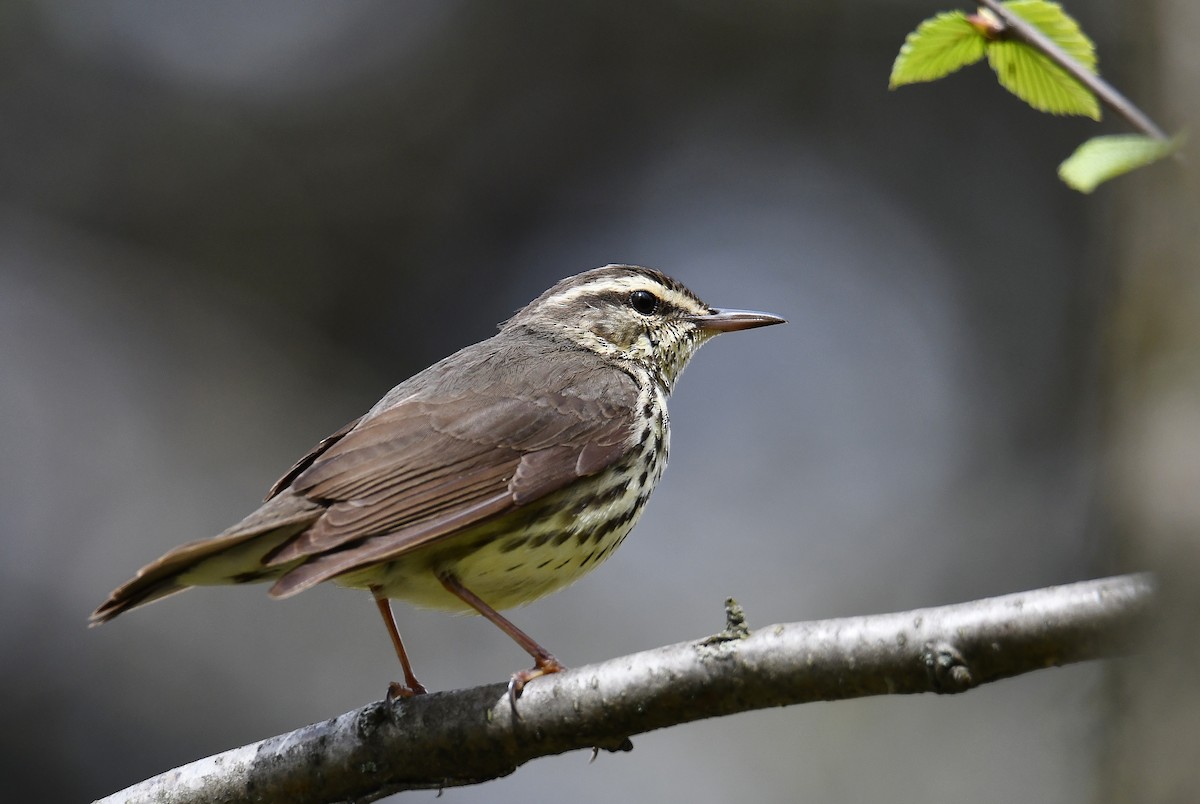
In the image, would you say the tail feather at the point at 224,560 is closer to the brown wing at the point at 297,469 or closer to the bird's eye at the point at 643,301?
the brown wing at the point at 297,469

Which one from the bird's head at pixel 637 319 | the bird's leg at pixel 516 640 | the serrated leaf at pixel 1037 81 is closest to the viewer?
the serrated leaf at pixel 1037 81

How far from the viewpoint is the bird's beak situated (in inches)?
251

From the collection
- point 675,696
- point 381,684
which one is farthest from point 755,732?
point 675,696

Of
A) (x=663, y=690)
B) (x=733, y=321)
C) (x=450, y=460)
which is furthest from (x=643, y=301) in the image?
(x=663, y=690)

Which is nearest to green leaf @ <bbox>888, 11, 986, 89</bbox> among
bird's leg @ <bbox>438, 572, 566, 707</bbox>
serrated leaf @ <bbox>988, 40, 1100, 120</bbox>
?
serrated leaf @ <bbox>988, 40, 1100, 120</bbox>

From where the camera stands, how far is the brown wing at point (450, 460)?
4.39 meters

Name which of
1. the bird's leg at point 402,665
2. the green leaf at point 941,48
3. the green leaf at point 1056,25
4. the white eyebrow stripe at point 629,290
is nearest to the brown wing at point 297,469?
the bird's leg at point 402,665

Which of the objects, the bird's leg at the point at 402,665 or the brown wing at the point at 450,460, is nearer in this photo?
the brown wing at the point at 450,460

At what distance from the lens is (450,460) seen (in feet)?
16.3

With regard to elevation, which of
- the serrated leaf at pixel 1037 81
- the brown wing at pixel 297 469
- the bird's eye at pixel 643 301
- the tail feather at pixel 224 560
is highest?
the serrated leaf at pixel 1037 81

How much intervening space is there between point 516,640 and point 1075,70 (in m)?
3.00

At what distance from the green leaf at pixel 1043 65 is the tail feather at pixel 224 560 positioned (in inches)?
112

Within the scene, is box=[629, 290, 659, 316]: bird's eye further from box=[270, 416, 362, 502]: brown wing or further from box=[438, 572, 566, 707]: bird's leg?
Result: box=[438, 572, 566, 707]: bird's leg

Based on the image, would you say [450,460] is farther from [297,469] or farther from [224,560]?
[224,560]
